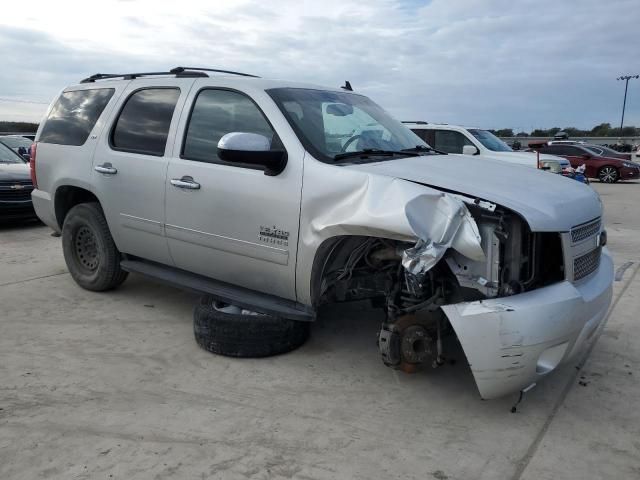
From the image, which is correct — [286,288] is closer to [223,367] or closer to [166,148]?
[223,367]

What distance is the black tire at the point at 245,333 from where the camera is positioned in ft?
12.6

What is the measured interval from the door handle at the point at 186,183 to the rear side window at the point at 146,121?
0.37 metres

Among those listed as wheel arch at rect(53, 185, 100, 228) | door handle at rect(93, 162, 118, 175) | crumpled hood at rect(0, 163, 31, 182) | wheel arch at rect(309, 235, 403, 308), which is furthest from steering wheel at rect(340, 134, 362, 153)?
crumpled hood at rect(0, 163, 31, 182)

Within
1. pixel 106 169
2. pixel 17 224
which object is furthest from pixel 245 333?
pixel 17 224

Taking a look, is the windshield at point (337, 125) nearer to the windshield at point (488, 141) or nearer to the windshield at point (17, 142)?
the windshield at point (488, 141)

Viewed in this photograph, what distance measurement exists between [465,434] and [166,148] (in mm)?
2917

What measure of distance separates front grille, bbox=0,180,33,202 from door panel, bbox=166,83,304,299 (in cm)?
581

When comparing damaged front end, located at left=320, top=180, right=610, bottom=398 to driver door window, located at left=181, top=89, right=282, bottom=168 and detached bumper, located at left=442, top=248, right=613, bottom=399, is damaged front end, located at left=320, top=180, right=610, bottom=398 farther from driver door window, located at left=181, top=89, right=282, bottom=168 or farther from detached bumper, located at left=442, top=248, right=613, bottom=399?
driver door window, located at left=181, top=89, right=282, bottom=168

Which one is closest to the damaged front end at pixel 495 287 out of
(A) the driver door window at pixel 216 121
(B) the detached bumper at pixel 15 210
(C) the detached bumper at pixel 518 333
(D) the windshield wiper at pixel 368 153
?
(C) the detached bumper at pixel 518 333

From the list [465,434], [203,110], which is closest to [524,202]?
[465,434]

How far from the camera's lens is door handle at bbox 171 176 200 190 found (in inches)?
156

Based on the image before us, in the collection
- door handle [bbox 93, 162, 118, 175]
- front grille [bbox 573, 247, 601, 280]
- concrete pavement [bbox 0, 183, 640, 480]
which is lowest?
concrete pavement [bbox 0, 183, 640, 480]

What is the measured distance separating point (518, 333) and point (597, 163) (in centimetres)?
2124

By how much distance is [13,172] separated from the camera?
9.05 metres
